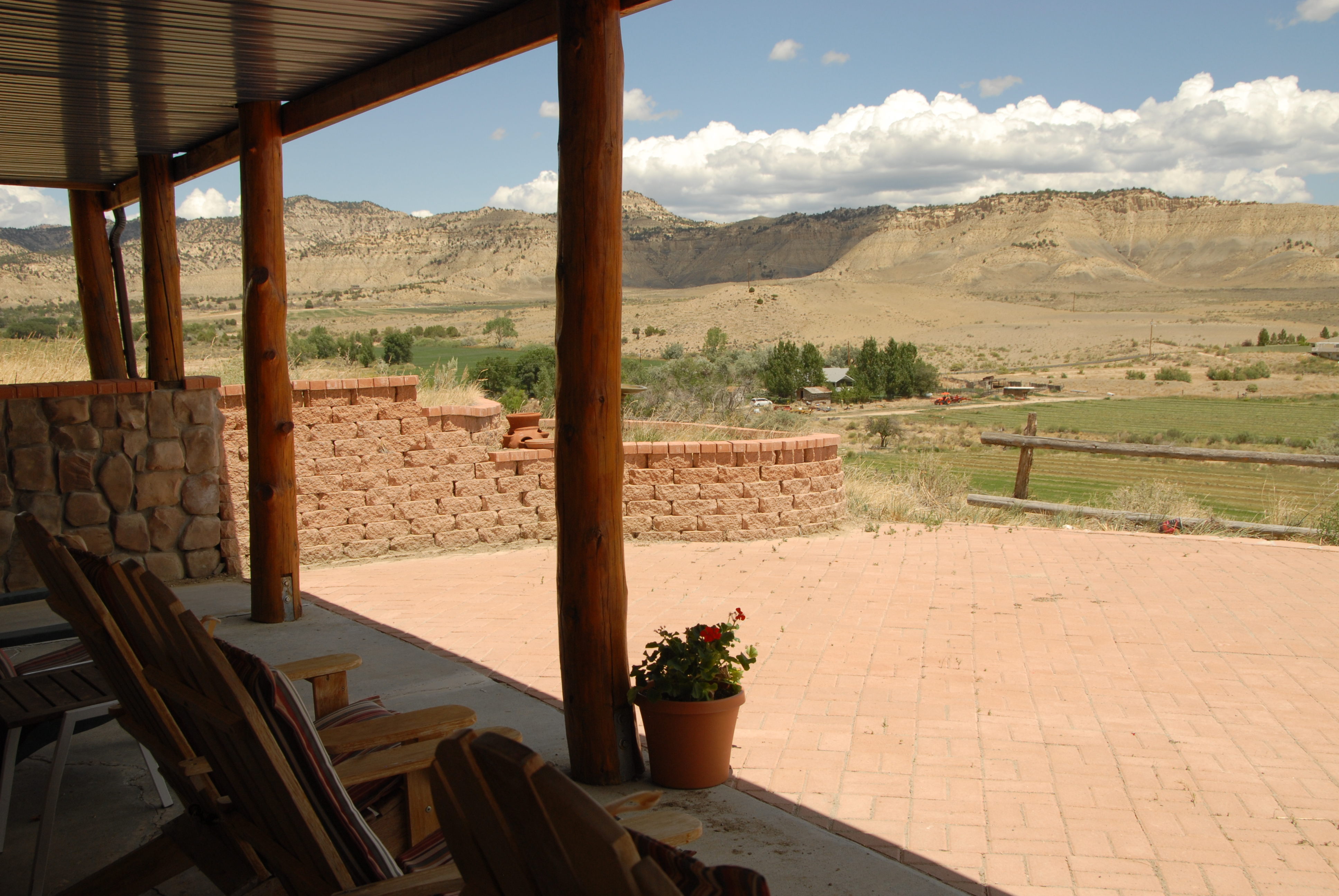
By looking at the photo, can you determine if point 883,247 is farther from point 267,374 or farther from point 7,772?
point 7,772

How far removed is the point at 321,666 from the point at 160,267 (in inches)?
184

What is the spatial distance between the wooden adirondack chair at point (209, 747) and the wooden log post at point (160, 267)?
4212 mm

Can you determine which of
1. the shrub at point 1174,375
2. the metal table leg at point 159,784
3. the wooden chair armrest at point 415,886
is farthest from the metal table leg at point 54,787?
the shrub at point 1174,375

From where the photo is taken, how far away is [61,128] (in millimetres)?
5652

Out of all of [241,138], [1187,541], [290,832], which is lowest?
[1187,541]

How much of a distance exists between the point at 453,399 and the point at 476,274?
58.9 m

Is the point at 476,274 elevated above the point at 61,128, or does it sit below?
above

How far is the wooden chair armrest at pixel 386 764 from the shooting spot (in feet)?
6.68

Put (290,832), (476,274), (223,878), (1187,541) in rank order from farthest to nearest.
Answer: (476,274) < (1187,541) < (223,878) < (290,832)

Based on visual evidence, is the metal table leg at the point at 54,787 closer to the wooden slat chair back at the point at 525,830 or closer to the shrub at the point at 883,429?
the wooden slat chair back at the point at 525,830

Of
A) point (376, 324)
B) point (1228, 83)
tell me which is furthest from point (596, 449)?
point (1228, 83)

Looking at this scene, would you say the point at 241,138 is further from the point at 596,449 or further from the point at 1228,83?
the point at 1228,83

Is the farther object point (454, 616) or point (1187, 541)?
point (1187, 541)

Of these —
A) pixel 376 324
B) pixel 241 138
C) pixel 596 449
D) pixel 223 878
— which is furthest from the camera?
pixel 376 324
